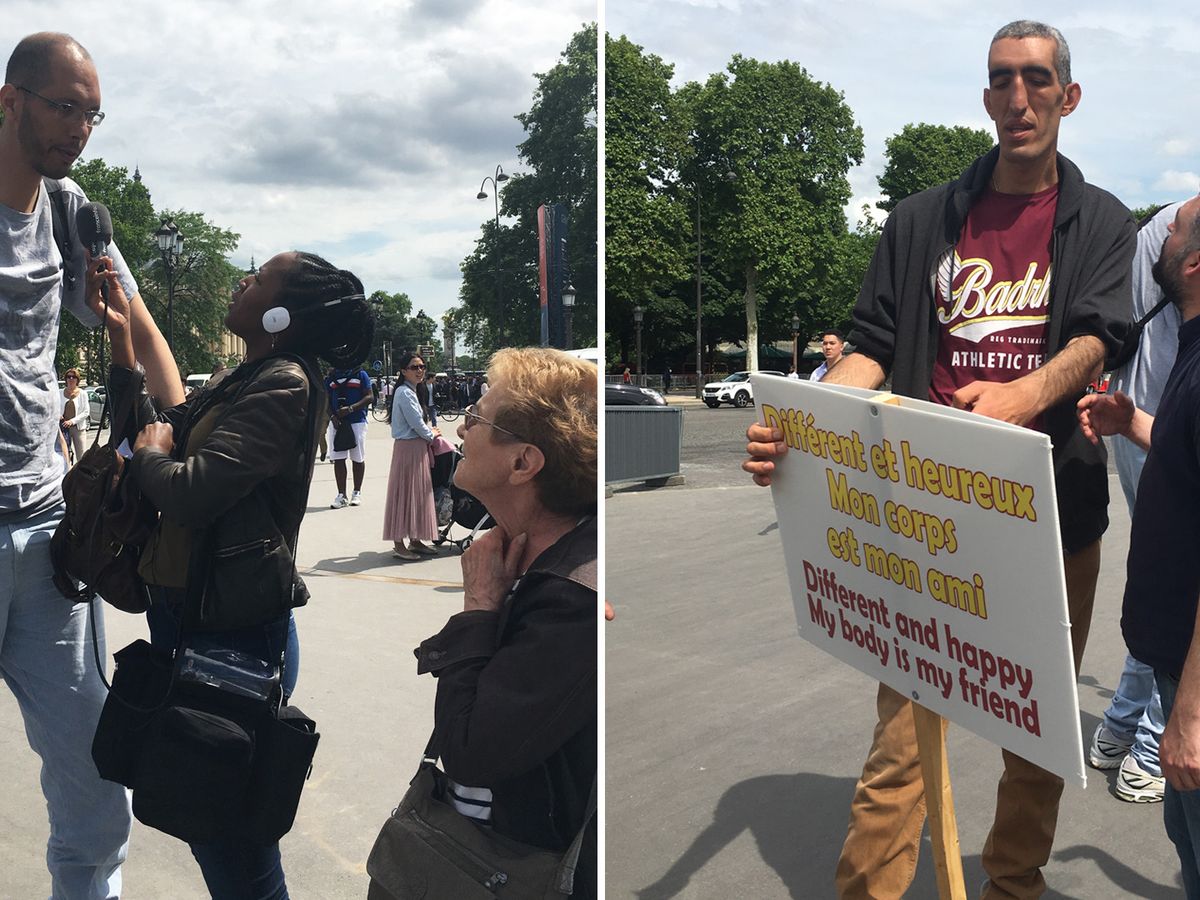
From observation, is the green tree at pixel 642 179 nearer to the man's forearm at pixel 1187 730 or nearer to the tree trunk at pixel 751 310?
the tree trunk at pixel 751 310

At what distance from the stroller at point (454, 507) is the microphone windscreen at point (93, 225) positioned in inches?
26.4

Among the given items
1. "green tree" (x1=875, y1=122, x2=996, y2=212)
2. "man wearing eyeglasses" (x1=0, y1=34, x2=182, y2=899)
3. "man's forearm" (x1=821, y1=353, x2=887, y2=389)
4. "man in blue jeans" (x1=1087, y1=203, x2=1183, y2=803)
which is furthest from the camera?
"green tree" (x1=875, y1=122, x2=996, y2=212)

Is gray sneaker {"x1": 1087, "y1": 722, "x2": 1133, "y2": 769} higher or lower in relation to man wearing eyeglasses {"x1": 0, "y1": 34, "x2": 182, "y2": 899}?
lower

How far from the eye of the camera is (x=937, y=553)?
1878 mm

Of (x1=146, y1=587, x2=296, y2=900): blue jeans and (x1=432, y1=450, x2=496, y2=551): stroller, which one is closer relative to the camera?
(x1=432, y1=450, x2=496, y2=551): stroller

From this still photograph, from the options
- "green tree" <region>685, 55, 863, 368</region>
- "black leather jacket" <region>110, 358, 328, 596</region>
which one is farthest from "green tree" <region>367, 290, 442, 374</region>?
"green tree" <region>685, 55, 863, 368</region>

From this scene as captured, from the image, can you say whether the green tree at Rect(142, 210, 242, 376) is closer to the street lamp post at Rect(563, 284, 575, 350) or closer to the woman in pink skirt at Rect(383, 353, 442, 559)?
the woman in pink skirt at Rect(383, 353, 442, 559)

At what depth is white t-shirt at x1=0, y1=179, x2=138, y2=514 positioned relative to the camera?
6.31 ft

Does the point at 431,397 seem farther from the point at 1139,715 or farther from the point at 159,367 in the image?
the point at 1139,715

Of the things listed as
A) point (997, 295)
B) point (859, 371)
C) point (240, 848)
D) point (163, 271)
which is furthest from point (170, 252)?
point (997, 295)

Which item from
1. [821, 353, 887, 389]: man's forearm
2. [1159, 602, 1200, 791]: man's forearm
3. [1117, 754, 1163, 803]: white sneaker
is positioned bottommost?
[1117, 754, 1163, 803]: white sneaker

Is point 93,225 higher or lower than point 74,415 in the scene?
higher

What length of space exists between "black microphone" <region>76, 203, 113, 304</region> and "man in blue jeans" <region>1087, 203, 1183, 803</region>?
238cm

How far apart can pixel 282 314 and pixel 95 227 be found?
0.35m
